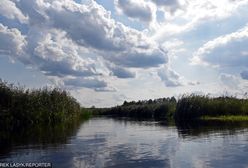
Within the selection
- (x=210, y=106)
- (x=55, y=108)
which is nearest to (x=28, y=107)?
(x=55, y=108)

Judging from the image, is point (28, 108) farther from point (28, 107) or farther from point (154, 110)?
point (154, 110)

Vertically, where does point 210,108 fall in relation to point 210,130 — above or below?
above

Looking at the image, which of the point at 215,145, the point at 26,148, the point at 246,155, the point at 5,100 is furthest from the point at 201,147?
the point at 5,100

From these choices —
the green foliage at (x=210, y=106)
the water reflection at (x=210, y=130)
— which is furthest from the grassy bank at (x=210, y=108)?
the water reflection at (x=210, y=130)

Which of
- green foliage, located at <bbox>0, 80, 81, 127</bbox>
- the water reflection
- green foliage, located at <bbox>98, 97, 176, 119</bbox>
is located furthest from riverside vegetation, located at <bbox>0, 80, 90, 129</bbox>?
green foliage, located at <bbox>98, 97, 176, 119</bbox>

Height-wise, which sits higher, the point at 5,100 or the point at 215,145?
the point at 5,100

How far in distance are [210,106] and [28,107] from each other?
133 ft

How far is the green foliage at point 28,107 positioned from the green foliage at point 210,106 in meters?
27.3

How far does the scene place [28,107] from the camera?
219ft

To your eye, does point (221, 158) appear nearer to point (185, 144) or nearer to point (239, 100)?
point (185, 144)

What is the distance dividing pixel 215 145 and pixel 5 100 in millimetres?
37834

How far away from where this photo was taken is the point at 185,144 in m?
36.5

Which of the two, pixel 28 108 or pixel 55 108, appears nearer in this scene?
pixel 28 108

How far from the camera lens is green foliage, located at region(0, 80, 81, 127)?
2422 inches
